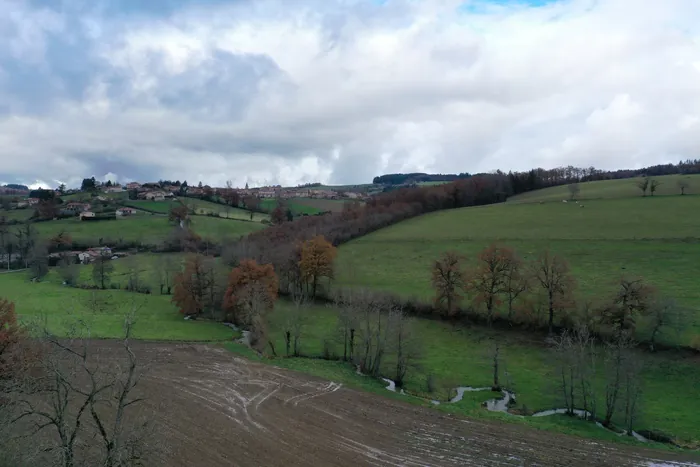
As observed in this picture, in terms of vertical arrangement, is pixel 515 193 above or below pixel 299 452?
above

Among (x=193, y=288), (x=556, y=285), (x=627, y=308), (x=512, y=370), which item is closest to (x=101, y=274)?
(x=193, y=288)

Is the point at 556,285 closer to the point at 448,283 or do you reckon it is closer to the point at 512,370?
the point at 448,283

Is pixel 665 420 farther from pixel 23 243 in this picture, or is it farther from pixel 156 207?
pixel 156 207

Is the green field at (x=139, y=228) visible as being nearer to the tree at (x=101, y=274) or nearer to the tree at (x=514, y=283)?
the tree at (x=101, y=274)

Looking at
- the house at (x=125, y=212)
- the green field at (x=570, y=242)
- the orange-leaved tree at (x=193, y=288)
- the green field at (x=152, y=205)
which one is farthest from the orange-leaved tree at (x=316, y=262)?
the house at (x=125, y=212)

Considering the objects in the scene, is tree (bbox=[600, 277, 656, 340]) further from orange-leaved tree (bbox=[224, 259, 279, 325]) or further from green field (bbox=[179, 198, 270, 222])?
green field (bbox=[179, 198, 270, 222])

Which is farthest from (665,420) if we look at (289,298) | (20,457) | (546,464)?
(289,298)
